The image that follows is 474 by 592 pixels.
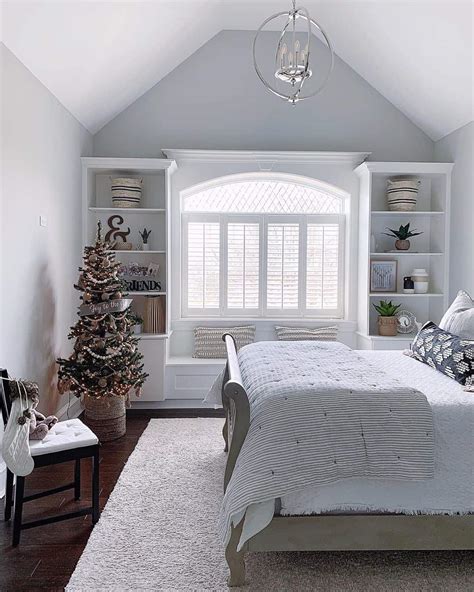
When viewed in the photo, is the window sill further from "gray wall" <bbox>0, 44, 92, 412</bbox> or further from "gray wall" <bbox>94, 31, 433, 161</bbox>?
"gray wall" <bbox>94, 31, 433, 161</bbox>

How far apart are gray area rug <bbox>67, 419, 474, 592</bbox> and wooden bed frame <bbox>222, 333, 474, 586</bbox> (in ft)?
0.45

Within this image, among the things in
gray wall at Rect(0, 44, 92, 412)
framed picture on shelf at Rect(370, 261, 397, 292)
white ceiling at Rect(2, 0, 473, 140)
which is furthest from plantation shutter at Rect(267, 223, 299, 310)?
gray wall at Rect(0, 44, 92, 412)

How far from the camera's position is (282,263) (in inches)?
219

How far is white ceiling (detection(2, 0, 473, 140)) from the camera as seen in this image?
11.4 ft

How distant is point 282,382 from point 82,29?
284 centimetres

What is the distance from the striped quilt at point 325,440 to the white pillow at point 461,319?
991 mm

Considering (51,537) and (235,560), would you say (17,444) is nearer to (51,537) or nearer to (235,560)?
(51,537)

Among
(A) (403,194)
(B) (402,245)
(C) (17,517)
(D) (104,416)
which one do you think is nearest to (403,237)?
(B) (402,245)

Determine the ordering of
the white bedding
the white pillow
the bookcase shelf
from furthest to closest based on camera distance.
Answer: the bookcase shelf, the white pillow, the white bedding

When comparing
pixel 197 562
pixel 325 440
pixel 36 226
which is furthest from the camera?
pixel 36 226

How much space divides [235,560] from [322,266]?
380 centimetres

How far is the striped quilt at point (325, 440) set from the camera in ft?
7.00

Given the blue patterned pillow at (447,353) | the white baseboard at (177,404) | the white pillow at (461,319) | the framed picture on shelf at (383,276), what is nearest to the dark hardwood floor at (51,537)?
the white baseboard at (177,404)

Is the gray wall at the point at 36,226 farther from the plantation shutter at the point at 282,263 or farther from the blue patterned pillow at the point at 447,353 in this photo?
the blue patterned pillow at the point at 447,353
